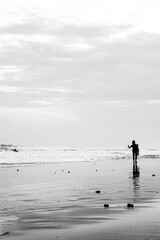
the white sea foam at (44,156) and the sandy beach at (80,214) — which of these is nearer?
the sandy beach at (80,214)

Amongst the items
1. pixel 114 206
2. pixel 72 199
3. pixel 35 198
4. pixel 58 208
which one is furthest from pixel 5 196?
pixel 114 206

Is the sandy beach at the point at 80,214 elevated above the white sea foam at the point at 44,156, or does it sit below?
below

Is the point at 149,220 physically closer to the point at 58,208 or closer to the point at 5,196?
the point at 58,208

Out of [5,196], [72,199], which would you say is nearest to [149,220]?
[72,199]

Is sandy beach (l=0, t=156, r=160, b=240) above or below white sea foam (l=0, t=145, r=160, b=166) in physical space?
below

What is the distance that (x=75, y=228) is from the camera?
1209 centimetres

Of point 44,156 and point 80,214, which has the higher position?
point 44,156

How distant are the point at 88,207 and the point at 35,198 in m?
3.89

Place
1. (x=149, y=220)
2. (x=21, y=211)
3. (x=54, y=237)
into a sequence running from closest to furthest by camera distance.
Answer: (x=54, y=237) → (x=149, y=220) → (x=21, y=211)

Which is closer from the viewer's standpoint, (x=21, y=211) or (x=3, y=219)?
(x=3, y=219)

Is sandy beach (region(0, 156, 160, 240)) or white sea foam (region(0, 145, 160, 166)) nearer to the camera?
sandy beach (region(0, 156, 160, 240))

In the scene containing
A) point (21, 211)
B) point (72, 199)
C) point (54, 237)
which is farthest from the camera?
point (72, 199)

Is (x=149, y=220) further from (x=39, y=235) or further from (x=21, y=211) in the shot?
(x=21, y=211)

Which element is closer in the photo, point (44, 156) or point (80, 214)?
point (80, 214)
